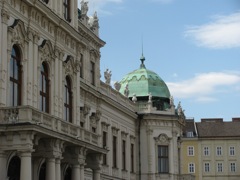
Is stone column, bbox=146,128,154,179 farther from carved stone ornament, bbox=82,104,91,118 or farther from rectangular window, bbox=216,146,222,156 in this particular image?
rectangular window, bbox=216,146,222,156

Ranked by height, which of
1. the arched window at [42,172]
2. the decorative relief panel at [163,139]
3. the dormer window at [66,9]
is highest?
the dormer window at [66,9]

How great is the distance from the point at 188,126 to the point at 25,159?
7878 cm

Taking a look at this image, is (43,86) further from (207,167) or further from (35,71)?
(207,167)

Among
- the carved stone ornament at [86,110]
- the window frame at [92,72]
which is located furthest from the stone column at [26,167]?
the window frame at [92,72]

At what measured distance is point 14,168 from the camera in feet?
99.5

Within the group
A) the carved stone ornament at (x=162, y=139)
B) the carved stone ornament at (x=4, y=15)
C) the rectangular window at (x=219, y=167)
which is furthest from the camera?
the rectangular window at (x=219, y=167)

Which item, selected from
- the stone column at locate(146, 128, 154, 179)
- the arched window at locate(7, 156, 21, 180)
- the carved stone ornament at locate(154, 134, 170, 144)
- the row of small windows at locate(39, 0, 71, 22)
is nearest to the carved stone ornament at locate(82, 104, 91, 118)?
the row of small windows at locate(39, 0, 71, 22)

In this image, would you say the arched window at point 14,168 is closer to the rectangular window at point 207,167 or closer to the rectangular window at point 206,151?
the rectangular window at point 206,151

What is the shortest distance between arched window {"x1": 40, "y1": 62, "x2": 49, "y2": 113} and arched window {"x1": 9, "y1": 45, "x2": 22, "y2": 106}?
92.1 inches

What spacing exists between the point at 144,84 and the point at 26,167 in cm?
3546

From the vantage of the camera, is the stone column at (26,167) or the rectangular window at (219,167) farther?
the rectangular window at (219,167)

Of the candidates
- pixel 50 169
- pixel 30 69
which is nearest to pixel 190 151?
pixel 30 69

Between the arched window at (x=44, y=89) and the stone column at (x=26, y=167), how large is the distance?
5059mm

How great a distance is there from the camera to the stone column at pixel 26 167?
28047mm
